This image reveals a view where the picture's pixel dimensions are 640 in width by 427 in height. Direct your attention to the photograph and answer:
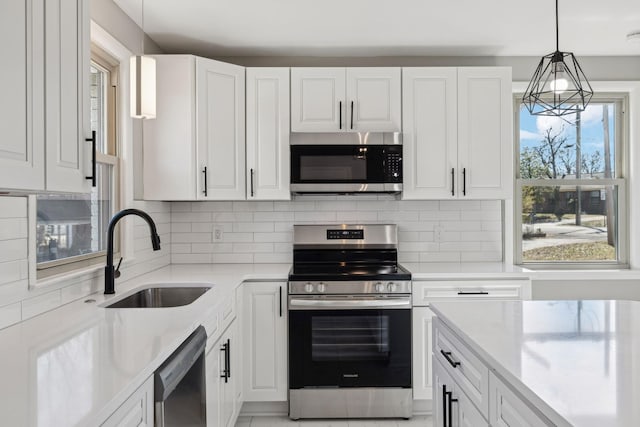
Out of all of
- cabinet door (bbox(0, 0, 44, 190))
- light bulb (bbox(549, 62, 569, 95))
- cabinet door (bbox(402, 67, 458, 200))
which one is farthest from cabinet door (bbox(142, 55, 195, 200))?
light bulb (bbox(549, 62, 569, 95))

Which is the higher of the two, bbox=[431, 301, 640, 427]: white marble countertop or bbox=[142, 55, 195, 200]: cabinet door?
bbox=[142, 55, 195, 200]: cabinet door

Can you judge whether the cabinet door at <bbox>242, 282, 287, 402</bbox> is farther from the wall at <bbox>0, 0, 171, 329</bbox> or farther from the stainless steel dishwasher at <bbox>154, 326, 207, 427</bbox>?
the stainless steel dishwasher at <bbox>154, 326, 207, 427</bbox>

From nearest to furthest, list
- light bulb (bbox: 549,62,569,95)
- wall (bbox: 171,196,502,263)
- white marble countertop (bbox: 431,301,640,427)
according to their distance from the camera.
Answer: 1. white marble countertop (bbox: 431,301,640,427)
2. light bulb (bbox: 549,62,569,95)
3. wall (bbox: 171,196,502,263)

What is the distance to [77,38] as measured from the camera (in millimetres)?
1531

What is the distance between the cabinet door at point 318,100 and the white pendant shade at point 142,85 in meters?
1.42

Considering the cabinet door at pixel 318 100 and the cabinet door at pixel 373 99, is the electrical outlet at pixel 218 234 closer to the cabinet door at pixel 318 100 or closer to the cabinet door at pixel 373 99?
the cabinet door at pixel 318 100

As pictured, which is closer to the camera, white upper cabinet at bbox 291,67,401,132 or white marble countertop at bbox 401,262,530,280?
white marble countertop at bbox 401,262,530,280

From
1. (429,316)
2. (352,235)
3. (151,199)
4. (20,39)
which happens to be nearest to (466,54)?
(352,235)

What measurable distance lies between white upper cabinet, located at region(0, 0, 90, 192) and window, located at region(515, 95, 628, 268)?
10.4 feet

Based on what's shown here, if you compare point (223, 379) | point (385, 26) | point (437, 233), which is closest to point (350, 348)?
point (223, 379)

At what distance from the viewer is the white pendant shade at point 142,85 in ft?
6.19

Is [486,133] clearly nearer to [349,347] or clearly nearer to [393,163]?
[393,163]

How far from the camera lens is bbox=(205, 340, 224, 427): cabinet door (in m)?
2.04

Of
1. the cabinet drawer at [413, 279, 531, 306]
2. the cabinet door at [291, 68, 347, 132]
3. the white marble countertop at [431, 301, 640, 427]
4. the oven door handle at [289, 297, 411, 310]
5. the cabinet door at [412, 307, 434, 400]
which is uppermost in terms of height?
the cabinet door at [291, 68, 347, 132]
